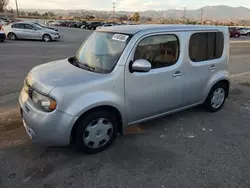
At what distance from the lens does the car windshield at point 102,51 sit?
326cm

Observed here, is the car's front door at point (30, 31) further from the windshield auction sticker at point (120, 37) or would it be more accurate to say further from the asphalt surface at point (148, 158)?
the windshield auction sticker at point (120, 37)

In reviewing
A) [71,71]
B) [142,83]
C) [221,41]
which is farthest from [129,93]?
[221,41]

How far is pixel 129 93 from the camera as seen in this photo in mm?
3271

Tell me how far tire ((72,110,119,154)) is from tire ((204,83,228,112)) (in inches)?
86.4

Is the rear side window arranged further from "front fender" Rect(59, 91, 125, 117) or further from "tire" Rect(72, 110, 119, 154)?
"tire" Rect(72, 110, 119, 154)

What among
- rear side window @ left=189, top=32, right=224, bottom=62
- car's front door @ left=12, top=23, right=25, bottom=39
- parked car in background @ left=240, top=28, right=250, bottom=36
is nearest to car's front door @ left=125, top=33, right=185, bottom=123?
rear side window @ left=189, top=32, right=224, bottom=62

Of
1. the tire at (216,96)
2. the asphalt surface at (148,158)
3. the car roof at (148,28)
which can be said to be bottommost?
the asphalt surface at (148,158)

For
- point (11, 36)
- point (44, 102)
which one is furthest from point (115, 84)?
point (11, 36)

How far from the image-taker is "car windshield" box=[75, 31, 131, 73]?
128 inches

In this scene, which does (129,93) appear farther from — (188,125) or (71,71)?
(188,125)

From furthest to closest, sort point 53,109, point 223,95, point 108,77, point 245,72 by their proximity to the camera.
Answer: point 245,72
point 223,95
point 108,77
point 53,109

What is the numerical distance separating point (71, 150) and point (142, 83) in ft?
4.67

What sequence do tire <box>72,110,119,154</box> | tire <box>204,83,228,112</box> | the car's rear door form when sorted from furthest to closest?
tire <box>204,83,228,112</box> < the car's rear door < tire <box>72,110,119,154</box>

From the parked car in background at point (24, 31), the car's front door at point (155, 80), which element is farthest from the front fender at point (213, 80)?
the parked car in background at point (24, 31)
